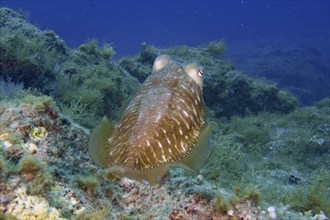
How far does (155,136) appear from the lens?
8.51 ft

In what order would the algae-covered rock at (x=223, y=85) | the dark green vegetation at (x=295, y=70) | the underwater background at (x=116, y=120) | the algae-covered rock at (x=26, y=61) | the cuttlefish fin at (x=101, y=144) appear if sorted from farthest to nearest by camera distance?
the dark green vegetation at (x=295, y=70)
the algae-covered rock at (x=223, y=85)
the algae-covered rock at (x=26, y=61)
the underwater background at (x=116, y=120)
the cuttlefish fin at (x=101, y=144)

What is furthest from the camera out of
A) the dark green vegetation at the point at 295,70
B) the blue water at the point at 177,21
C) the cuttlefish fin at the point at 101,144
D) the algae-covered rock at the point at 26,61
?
the blue water at the point at 177,21

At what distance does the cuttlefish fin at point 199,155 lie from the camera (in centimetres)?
265

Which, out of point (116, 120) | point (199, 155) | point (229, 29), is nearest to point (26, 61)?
point (116, 120)

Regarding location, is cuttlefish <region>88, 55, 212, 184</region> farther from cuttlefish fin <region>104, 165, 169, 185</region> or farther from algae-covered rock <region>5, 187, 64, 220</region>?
algae-covered rock <region>5, 187, 64, 220</region>

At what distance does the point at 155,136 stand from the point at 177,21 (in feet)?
346

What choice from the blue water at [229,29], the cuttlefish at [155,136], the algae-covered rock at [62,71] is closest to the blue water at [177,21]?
the blue water at [229,29]

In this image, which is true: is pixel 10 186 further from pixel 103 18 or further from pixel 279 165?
pixel 103 18

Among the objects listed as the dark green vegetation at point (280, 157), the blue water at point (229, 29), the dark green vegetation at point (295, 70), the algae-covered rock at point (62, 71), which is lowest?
the dark green vegetation at point (280, 157)

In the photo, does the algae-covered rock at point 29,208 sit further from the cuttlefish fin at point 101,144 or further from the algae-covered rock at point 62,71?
the algae-covered rock at point 62,71

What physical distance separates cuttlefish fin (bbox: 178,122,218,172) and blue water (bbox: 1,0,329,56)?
51523 millimetres

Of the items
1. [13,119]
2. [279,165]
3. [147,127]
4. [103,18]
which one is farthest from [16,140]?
[103,18]

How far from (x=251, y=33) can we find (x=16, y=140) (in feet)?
278

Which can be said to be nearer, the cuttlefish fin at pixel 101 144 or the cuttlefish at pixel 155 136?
the cuttlefish at pixel 155 136
